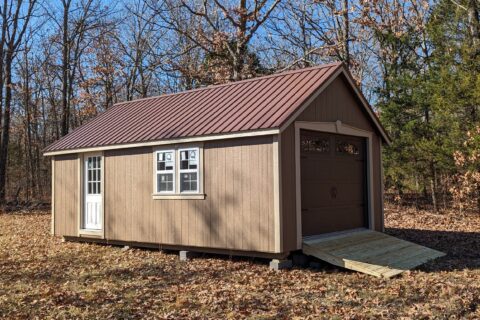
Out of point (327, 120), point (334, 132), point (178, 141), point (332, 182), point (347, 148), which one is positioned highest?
point (327, 120)

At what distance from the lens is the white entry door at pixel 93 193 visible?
13284 mm

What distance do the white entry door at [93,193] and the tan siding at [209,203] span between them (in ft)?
1.67

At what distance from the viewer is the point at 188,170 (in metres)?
11.1

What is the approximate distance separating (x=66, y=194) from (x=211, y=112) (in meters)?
5.46

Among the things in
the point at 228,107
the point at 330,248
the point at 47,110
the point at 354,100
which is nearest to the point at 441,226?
the point at 354,100

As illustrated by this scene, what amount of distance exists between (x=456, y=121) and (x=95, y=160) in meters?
12.8

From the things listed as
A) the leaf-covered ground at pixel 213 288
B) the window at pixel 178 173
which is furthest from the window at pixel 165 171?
the leaf-covered ground at pixel 213 288

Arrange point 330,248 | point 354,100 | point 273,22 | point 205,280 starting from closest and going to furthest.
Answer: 1. point 205,280
2. point 330,248
3. point 354,100
4. point 273,22

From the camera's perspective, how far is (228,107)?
448 inches

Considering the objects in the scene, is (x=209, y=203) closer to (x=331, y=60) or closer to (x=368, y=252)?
(x=368, y=252)

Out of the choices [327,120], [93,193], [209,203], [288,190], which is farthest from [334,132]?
[93,193]

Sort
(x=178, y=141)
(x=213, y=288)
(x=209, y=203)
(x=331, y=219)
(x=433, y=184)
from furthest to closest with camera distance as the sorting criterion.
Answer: (x=433, y=184) → (x=331, y=219) → (x=178, y=141) → (x=209, y=203) → (x=213, y=288)

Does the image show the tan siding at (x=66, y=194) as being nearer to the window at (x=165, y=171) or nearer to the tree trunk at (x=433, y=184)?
the window at (x=165, y=171)

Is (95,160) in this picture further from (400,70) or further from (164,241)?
(400,70)
